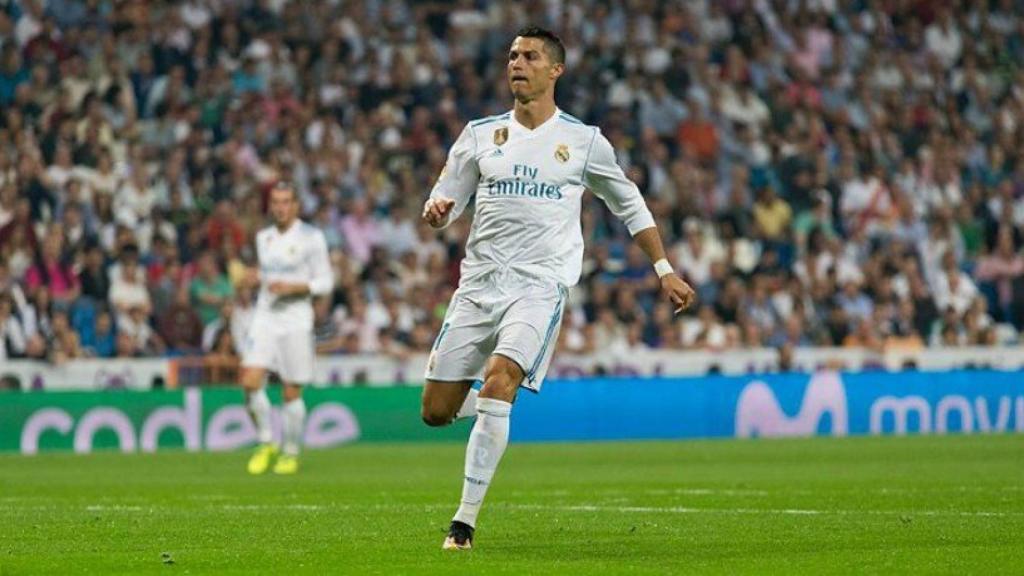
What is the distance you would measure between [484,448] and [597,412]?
13805 millimetres

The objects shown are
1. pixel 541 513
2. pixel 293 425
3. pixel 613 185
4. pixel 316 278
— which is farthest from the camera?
pixel 293 425

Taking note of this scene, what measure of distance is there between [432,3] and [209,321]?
7.34 m

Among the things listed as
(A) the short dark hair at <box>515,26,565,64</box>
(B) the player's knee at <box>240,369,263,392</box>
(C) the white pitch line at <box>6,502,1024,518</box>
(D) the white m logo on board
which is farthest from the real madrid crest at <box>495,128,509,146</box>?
(D) the white m logo on board

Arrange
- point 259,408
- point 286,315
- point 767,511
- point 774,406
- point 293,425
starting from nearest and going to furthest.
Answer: point 767,511
point 293,425
point 259,408
point 286,315
point 774,406

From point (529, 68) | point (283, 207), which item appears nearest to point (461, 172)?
point (529, 68)

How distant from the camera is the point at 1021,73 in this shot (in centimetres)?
3241

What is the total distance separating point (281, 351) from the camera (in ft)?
59.5

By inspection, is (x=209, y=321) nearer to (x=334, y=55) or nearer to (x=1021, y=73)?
(x=334, y=55)

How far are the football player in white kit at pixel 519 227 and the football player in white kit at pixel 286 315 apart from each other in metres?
7.57

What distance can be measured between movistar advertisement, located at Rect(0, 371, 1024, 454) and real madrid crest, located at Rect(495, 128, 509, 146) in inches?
461

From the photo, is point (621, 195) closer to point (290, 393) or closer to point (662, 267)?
point (662, 267)

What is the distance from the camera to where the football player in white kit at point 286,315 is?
58.6 feet

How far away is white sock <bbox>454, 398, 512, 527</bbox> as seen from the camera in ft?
31.9

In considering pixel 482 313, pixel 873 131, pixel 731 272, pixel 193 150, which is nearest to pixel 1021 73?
pixel 873 131
